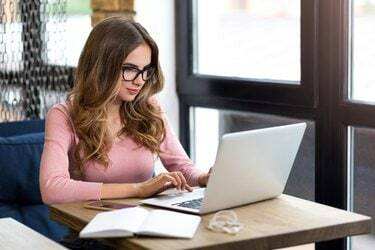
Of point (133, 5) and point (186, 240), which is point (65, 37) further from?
point (186, 240)

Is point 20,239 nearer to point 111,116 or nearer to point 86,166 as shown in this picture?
point 86,166

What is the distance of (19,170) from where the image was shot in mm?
2725

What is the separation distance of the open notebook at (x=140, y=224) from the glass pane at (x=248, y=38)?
4.02 ft

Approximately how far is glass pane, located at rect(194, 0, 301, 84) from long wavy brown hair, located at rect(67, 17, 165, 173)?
75 centimetres

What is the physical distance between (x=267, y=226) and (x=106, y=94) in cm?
78

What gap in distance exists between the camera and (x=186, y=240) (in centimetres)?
176

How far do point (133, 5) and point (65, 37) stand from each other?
13.5 inches

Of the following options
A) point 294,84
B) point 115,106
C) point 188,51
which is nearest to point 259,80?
point 294,84

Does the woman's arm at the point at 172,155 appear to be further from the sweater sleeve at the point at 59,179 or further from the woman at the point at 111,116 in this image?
the sweater sleeve at the point at 59,179

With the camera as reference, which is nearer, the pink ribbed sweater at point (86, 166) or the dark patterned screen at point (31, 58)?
the pink ribbed sweater at point (86, 166)

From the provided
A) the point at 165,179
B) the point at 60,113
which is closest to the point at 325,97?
the point at 165,179

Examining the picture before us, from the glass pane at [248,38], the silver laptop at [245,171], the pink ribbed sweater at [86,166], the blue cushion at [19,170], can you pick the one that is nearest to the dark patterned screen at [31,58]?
the blue cushion at [19,170]

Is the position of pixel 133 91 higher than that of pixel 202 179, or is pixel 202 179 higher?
pixel 133 91

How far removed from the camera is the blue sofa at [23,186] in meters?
2.70
